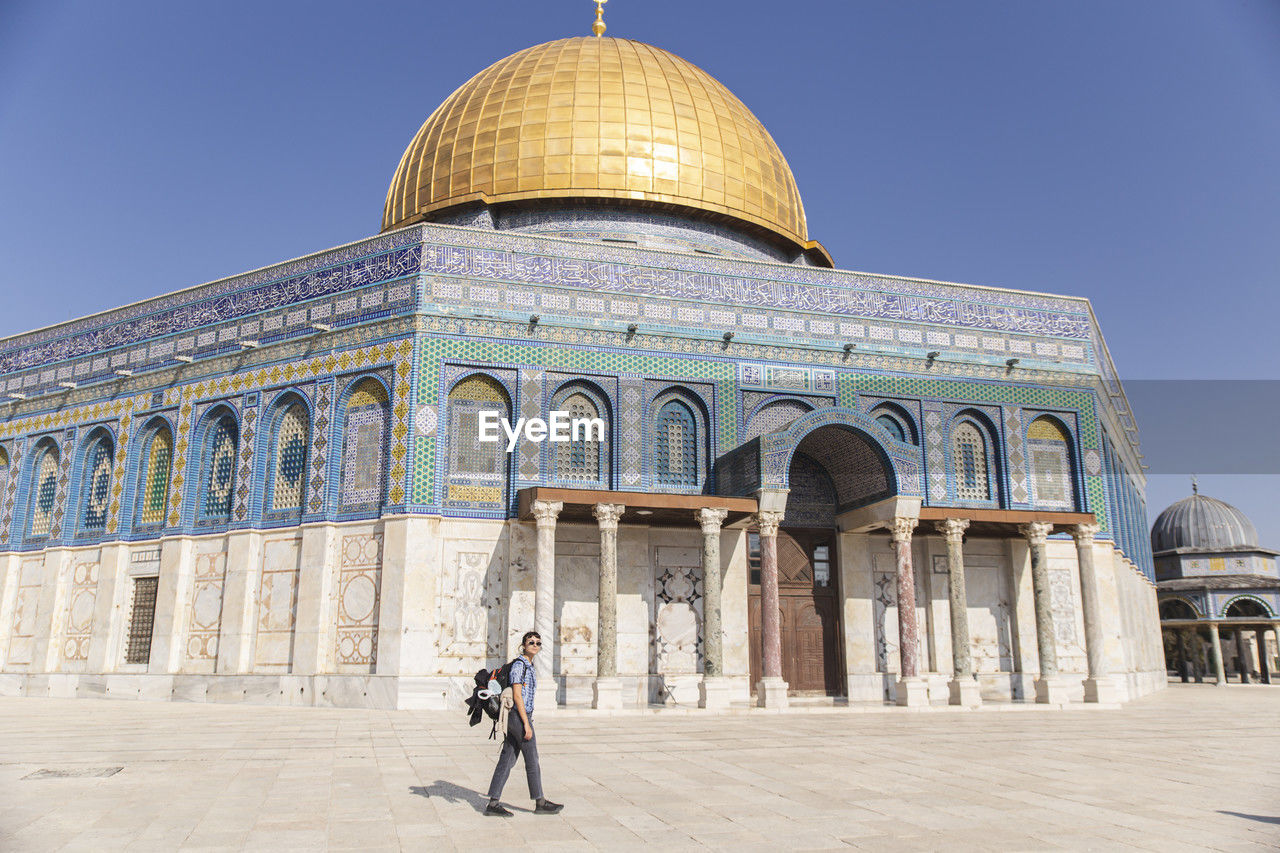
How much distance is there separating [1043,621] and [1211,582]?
99.3 feet

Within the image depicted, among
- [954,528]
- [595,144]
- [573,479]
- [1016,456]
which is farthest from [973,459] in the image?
[595,144]

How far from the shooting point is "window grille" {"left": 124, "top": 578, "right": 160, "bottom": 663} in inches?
761

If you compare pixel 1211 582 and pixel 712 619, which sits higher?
pixel 1211 582

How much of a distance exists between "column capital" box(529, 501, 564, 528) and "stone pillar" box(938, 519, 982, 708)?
23.7 feet

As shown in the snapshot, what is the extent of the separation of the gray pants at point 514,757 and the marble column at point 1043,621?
549 inches

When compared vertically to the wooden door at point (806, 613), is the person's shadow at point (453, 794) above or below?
below

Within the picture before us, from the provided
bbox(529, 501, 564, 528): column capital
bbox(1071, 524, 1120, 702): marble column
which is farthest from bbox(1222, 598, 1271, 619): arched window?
bbox(529, 501, 564, 528): column capital

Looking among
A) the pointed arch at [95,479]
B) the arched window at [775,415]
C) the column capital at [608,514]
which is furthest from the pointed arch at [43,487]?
the arched window at [775,415]

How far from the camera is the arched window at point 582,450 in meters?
17.8

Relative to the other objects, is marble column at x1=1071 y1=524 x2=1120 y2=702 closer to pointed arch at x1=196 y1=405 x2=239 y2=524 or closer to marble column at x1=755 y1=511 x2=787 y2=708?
marble column at x1=755 y1=511 x2=787 y2=708

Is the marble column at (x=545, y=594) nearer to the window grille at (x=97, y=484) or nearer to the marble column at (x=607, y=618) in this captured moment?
the marble column at (x=607, y=618)

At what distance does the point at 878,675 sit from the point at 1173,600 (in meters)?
31.6

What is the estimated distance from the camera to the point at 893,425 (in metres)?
19.7

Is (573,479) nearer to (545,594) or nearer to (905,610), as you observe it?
(545,594)
